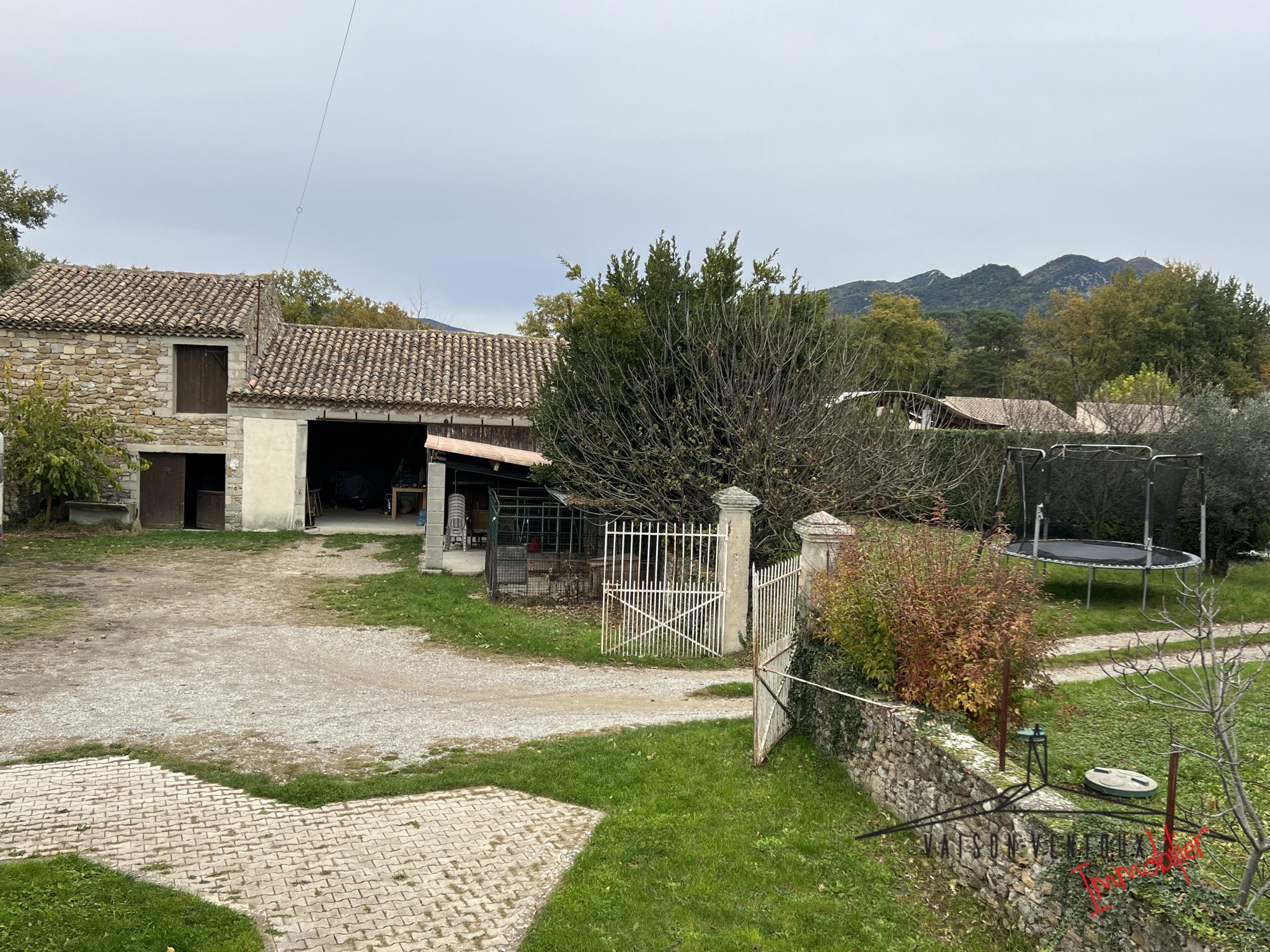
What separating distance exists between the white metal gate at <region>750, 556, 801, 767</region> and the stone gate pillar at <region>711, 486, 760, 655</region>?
1.45 feet

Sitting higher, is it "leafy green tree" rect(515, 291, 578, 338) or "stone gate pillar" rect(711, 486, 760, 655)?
"leafy green tree" rect(515, 291, 578, 338)

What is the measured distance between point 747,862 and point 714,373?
27.9ft

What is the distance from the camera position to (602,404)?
14.2 metres

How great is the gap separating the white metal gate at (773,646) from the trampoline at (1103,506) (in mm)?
3824

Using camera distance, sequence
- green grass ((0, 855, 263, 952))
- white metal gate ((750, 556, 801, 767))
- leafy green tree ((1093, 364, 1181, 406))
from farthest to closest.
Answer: leafy green tree ((1093, 364, 1181, 406)) → white metal gate ((750, 556, 801, 767)) → green grass ((0, 855, 263, 952))

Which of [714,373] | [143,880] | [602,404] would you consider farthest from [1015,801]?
[602,404]

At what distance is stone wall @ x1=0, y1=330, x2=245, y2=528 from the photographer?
20.7 metres

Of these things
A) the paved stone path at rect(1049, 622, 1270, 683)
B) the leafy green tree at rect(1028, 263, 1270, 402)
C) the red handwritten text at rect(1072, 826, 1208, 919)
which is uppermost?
the leafy green tree at rect(1028, 263, 1270, 402)

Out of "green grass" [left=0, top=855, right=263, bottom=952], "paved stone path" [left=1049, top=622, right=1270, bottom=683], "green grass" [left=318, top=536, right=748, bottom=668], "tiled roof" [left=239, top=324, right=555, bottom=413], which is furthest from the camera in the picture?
"tiled roof" [left=239, top=324, right=555, bottom=413]

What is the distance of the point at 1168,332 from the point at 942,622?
3896 centimetres

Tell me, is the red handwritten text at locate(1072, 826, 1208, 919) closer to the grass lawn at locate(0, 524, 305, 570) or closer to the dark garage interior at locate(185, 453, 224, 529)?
the grass lawn at locate(0, 524, 305, 570)

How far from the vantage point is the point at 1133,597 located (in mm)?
14406

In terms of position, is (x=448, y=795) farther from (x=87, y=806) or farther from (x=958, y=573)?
(x=958, y=573)

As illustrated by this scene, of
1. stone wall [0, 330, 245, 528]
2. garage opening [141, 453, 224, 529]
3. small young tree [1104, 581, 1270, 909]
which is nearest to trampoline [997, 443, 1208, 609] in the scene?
small young tree [1104, 581, 1270, 909]
